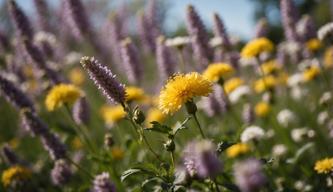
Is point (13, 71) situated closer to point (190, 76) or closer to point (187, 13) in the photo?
point (187, 13)

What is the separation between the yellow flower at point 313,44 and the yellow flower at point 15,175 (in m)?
3.62

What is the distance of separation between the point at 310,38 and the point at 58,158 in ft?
10.9

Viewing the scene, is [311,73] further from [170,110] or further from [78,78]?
[78,78]

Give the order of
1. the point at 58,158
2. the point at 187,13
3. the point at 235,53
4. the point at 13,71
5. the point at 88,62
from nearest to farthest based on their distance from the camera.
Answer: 1. the point at 88,62
2. the point at 58,158
3. the point at 187,13
4. the point at 235,53
5. the point at 13,71

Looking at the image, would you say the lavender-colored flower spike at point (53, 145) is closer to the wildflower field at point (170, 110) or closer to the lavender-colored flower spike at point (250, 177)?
the wildflower field at point (170, 110)

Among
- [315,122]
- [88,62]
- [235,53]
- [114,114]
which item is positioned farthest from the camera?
[315,122]

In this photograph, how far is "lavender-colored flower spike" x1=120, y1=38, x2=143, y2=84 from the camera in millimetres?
5614

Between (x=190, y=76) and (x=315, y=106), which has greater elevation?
(x=315, y=106)

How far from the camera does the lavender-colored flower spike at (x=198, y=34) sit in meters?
5.09

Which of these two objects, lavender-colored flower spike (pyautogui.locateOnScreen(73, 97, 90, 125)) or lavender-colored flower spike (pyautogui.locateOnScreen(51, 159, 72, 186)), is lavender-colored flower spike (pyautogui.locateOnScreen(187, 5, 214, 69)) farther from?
lavender-colored flower spike (pyautogui.locateOnScreen(51, 159, 72, 186))

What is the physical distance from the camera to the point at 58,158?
4.45 metres

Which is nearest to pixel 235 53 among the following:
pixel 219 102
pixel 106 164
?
pixel 219 102

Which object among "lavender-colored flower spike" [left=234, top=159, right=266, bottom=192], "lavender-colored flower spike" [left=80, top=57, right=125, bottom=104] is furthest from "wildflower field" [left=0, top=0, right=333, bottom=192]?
"lavender-colored flower spike" [left=234, top=159, right=266, bottom=192]

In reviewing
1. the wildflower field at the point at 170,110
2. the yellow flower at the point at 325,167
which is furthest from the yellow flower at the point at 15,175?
the yellow flower at the point at 325,167
